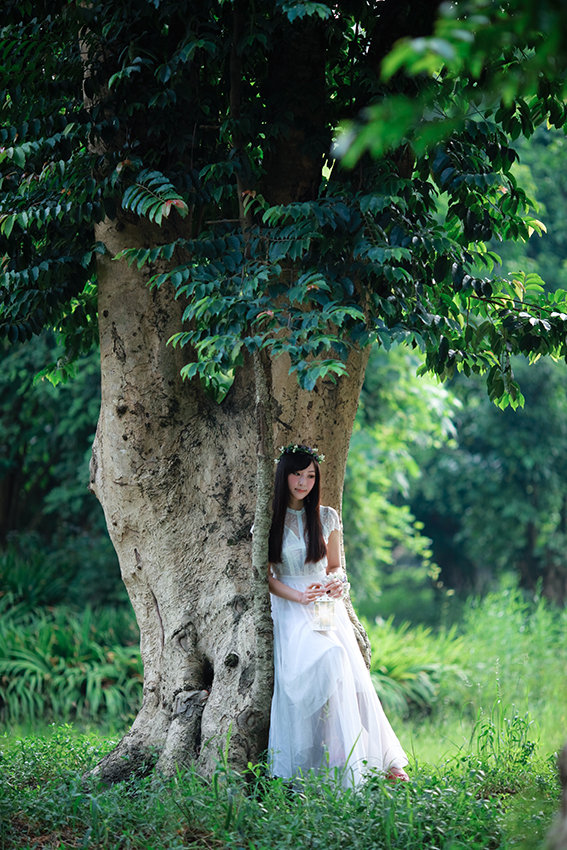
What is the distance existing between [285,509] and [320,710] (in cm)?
113

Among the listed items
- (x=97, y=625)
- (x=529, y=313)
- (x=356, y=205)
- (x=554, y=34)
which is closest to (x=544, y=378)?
A: (x=97, y=625)

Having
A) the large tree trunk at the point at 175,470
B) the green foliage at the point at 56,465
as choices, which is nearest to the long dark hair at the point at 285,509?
the large tree trunk at the point at 175,470

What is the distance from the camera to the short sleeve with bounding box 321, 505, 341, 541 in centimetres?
525

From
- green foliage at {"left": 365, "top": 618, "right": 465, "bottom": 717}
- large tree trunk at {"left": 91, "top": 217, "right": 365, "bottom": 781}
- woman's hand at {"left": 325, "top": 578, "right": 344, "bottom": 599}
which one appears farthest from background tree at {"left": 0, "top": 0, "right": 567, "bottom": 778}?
green foliage at {"left": 365, "top": 618, "right": 465, "bottom": 717}

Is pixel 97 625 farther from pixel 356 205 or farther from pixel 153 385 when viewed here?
pixel 356 205

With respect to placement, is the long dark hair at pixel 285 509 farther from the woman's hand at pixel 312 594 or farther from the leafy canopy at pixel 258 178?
the leafy canopy at pixel 258 178

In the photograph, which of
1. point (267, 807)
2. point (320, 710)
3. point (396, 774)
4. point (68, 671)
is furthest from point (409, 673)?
point (267, 807)

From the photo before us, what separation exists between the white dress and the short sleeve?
0.63ft

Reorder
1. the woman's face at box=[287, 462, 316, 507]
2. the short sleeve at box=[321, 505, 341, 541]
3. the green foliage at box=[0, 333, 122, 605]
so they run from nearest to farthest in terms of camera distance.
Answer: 1. the woman's face at box=[287, 462, 316, 507]
2. the short sleeve at box=[321, 505, 341, 541]
3. the green foliage at box=[0, 333, 122, 605]

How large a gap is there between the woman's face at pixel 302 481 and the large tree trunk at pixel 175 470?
0.32 m

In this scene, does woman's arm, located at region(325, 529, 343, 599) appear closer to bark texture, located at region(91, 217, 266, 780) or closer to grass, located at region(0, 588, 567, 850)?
bark texture, located at region(91, 217, 266, 780)

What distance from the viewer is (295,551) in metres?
5.16

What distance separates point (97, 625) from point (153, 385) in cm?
567

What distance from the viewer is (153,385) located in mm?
5445
